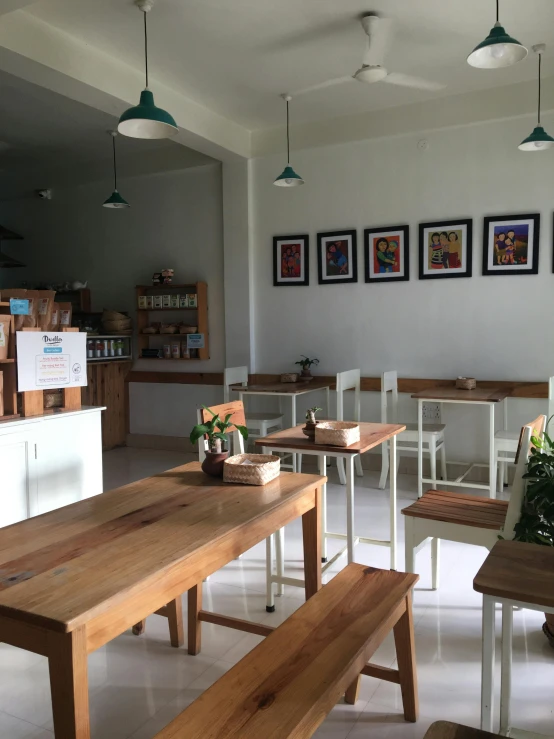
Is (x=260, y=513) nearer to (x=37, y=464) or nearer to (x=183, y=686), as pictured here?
(x=183, y=686)

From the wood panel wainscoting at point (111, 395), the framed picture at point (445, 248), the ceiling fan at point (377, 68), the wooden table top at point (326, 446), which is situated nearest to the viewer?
the wooden table top at point (326, 446)

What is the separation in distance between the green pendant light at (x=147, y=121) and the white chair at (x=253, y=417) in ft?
7.73

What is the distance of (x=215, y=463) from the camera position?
7.50 ft

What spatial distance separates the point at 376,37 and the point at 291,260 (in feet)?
7.37

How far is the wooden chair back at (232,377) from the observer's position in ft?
17.6

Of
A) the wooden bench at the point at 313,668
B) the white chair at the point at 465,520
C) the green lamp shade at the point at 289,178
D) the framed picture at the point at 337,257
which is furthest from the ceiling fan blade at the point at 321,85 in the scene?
the wooden bench at the point at 313,668

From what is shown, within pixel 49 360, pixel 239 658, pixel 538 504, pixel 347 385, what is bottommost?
pixel 239 658

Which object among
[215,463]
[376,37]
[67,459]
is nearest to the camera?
[215,463]

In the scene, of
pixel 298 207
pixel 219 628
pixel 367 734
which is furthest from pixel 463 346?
pixel 367 734

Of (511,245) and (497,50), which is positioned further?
(511,245)

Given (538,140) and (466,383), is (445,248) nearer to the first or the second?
(466,383)

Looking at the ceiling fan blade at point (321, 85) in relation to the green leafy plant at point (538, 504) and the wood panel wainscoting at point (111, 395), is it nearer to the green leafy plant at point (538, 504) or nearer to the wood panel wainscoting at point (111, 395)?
the wood panel wainscoting at point (111, 395)

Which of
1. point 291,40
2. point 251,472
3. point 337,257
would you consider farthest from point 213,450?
point 337,257

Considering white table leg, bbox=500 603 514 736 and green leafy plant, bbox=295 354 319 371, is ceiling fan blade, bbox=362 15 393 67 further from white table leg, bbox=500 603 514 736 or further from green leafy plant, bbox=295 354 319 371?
white table leg, bbox=500 603 514 736
